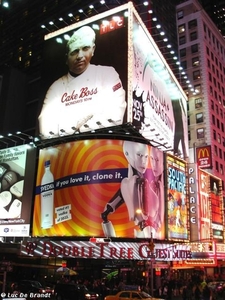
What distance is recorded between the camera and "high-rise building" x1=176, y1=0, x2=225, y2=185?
70.0 m

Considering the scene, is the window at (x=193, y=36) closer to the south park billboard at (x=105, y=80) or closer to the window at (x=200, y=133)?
the window at (x=200, y=133)

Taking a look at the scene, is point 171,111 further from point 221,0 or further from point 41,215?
point 221,0

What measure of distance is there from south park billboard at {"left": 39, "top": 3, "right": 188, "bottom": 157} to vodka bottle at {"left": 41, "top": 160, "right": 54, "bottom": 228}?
4.32 metres

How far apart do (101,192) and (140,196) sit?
3.64 meters

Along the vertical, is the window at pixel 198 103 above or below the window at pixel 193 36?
below

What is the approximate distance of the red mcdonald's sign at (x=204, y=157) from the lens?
159 ft

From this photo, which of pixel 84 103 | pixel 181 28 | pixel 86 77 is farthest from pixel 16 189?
pixel 181 28

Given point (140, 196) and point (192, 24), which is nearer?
point (140, 196)

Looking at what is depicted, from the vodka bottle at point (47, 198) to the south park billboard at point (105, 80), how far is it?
4316mm

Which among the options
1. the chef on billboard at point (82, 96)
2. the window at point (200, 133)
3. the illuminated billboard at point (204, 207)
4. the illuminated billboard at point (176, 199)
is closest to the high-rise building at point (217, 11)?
the window at point (200, 133)

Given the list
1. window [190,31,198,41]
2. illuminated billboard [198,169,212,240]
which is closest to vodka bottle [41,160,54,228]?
illuminated billboard [198,169,212,240]

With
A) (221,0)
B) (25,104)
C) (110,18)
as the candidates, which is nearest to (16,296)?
(110,18)

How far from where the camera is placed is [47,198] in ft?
118

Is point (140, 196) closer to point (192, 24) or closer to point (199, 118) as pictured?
point (199, 118)
